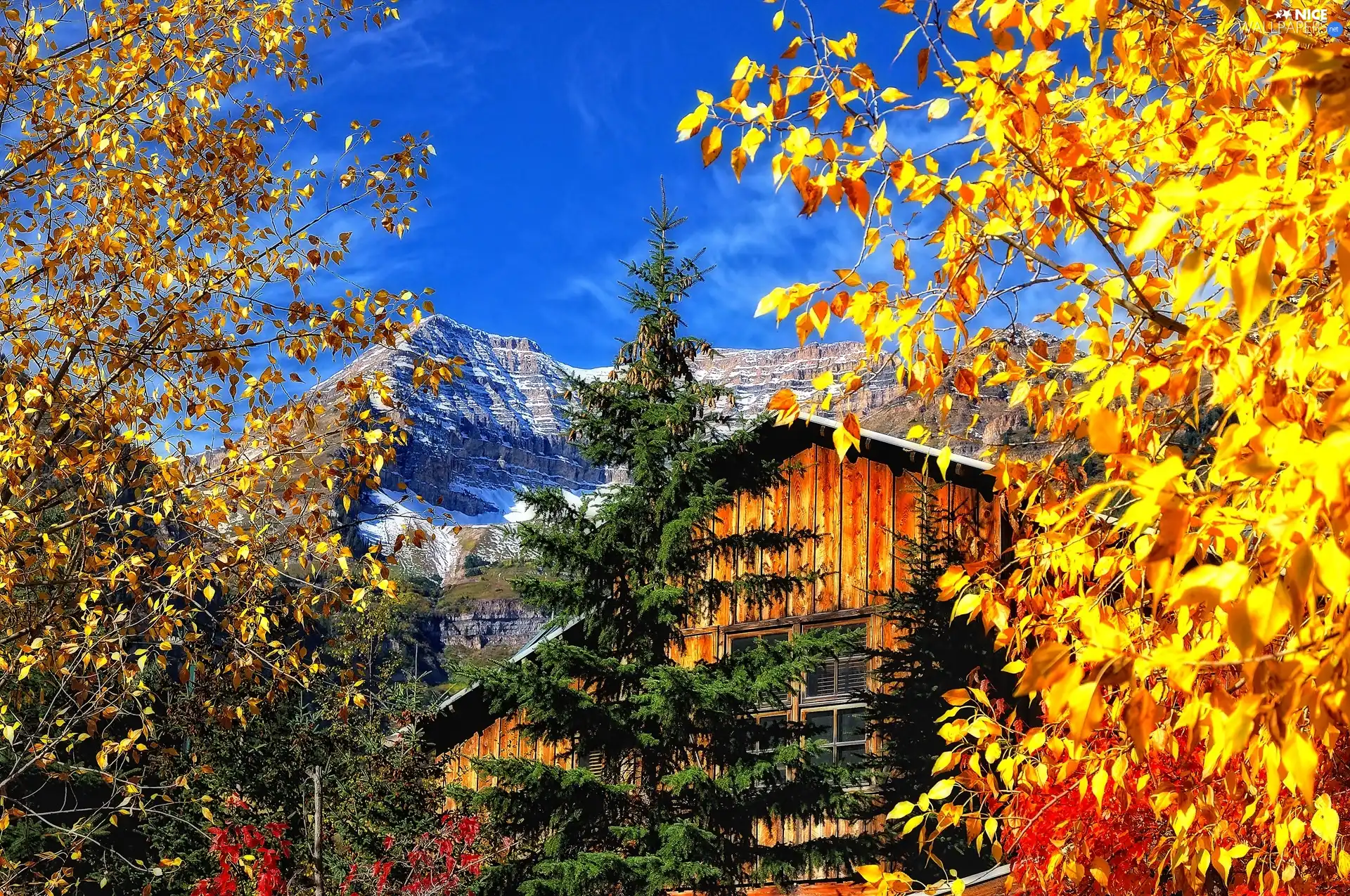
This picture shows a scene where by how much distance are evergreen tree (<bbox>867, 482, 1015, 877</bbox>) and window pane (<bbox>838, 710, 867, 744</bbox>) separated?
1.46 ft

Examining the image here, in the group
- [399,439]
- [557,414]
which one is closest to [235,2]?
[399,439]

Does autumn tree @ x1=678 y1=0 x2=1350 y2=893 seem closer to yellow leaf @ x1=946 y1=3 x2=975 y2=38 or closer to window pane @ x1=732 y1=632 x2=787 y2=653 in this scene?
yellow leaf @ x1=946 y1=3 x2=975 y2=38

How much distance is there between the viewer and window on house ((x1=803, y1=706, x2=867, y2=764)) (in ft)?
43.2

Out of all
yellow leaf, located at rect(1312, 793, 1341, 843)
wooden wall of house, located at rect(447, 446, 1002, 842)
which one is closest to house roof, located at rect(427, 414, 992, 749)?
wooden wall of house, located at rect(447, 446, 1002, 842)

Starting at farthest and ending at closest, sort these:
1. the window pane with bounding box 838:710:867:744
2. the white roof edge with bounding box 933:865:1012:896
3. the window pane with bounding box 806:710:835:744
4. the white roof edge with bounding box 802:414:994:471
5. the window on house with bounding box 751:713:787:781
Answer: the window pane with bounding box 806:710:835:744 → the window pane with bounding box 838:710:867:744 → the white roof edge with bounding box 802:414:994:471 → the window on house with bounding box 751:713:787:781 → the white roof edge with bounding box 933:865:1012:896

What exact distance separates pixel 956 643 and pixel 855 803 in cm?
285

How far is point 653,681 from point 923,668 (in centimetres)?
390

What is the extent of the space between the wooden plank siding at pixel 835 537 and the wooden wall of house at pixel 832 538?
0.04 ft

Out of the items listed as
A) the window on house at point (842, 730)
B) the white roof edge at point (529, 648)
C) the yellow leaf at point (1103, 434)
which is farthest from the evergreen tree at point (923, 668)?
the yellow leaf at point (1103, 434)

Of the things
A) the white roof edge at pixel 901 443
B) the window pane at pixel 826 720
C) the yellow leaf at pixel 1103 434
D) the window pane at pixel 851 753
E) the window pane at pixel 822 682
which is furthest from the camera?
the window pane at pixel 822 682

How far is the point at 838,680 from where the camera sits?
13.6 m

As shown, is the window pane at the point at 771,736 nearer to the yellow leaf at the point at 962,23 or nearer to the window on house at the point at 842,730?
the window on house at the point at 842,730

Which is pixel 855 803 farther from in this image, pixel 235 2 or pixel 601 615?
pixel 235 2

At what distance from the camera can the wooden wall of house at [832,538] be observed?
1316 centimetres
